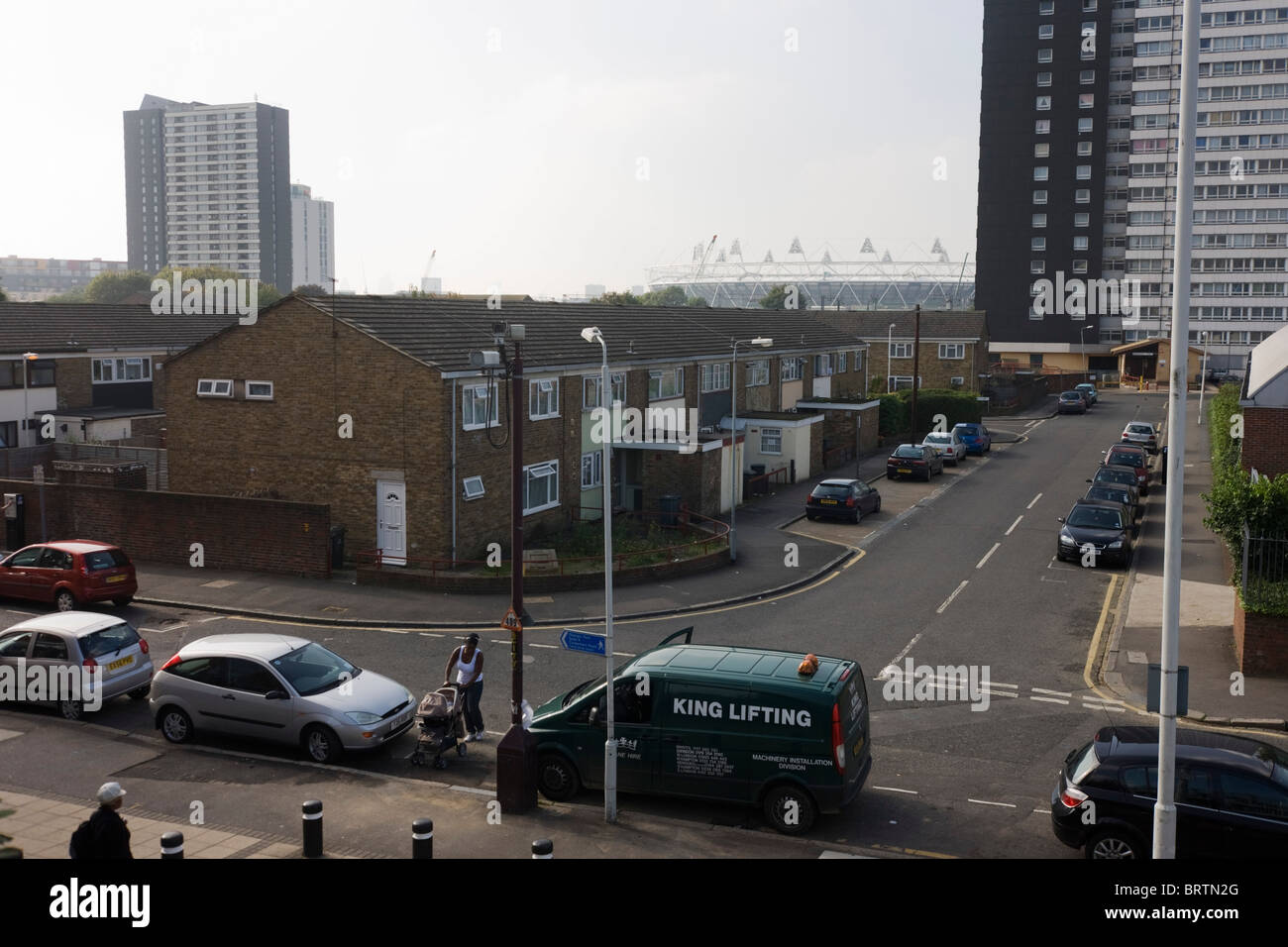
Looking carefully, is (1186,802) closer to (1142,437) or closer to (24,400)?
(24,400)

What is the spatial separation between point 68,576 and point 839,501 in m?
22.8

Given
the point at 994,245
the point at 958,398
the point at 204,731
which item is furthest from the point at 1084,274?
the point at 204,731

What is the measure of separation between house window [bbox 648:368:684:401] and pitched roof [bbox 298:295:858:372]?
23.0 inches

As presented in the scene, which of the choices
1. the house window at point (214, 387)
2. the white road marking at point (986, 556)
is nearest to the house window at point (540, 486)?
the house window at point (214, 387)

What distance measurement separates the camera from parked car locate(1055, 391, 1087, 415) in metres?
75.1

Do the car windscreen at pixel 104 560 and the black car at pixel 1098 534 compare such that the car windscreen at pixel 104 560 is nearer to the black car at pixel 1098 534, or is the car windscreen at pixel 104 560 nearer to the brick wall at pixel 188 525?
the brick wall at pixel 188 525

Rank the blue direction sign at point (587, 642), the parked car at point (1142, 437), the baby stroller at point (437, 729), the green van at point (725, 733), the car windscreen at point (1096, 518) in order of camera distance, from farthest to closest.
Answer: the parked car at point (1142, 437) → the car windscreen at point (1096, 518) → the baby stroller at point (437, 729) → the blue direction sign at point (587, 642) → the green van at point (725, 733)

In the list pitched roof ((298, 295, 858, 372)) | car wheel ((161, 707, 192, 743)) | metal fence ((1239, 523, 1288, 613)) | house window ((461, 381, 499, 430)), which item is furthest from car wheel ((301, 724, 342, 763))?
metal fence ((1239, 523, 1288, 613))

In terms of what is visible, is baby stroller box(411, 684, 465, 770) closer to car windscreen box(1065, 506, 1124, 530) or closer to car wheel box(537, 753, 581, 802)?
car wheel box(537, 753, 581, 802)

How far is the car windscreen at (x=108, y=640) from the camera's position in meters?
19.0

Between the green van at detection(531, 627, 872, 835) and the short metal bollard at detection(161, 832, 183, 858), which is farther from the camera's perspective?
the green van at detection(531, 627, 872, 835)

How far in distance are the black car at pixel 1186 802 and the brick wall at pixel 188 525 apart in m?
20.6

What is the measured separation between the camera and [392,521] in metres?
29.9
